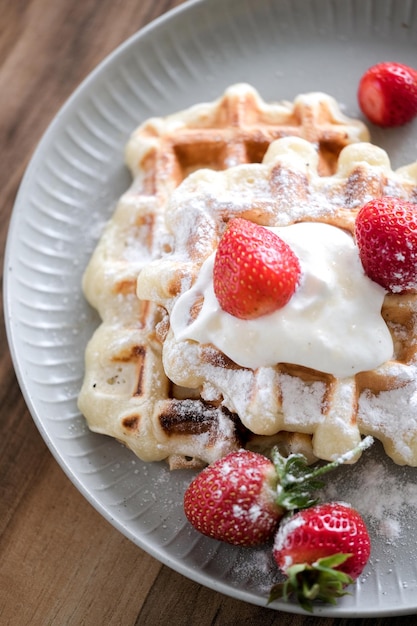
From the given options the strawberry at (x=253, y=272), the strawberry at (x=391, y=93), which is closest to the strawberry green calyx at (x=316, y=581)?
the strawberry at (x=253, y=272)

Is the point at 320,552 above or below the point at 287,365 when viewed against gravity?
below

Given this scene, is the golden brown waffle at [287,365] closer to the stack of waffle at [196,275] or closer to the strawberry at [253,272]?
the stack of waffle at [196,275]

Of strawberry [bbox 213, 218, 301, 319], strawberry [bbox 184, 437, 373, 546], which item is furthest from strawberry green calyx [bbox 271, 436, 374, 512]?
strawberry [bbox 213, 218, 301, 319]

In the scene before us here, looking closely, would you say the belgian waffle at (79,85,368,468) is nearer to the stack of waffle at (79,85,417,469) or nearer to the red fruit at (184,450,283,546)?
the stack of waffle at (79,85,417,469)

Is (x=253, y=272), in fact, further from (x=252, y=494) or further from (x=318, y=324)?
(x=252, y=494)

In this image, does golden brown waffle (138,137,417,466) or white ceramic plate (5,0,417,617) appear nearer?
golden brown waffle (138,137,417,466)

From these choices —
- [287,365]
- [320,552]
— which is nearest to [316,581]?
[320,552]
